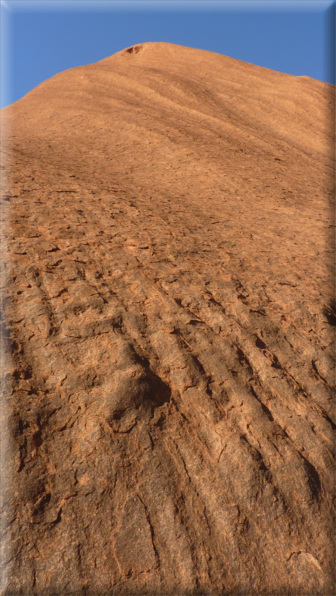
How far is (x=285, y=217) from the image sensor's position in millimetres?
4445

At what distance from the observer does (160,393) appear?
6.28 ft

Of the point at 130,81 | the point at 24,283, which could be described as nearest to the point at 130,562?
the point at 24,283

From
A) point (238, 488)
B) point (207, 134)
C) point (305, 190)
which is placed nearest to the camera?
point (238, 488)

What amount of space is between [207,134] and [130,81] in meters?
3.13

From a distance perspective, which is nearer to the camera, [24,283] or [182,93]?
[24,283]

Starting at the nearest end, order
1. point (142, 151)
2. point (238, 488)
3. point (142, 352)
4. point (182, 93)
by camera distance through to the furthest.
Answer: point (238, 488), point (142, 352), point (142, 151), point (182, 93)

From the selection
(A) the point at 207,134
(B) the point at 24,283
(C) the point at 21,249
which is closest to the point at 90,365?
(B) the point at 24,283

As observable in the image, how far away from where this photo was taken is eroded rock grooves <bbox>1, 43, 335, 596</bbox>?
4.67ft

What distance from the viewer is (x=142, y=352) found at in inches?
82.1

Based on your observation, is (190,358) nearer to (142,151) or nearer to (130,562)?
(130,562)

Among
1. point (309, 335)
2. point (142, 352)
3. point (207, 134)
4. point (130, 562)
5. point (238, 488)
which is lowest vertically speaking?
point (130, 562)

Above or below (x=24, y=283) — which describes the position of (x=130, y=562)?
below

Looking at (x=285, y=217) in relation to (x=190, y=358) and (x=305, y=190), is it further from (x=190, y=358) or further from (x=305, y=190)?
(x=190, y=358)

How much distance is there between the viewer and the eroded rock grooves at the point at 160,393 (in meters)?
1.42
